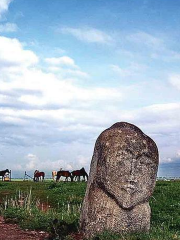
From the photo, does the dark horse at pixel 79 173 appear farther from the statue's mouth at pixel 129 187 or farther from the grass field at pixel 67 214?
the statue's mouth at pixel 129 187

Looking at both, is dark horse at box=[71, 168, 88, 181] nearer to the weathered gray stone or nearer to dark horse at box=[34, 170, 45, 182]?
dark horse at box=[34, 170, 45, 182]

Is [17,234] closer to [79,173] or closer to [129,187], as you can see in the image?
[129,187]

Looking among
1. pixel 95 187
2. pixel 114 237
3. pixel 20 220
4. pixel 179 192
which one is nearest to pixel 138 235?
pixel 114 237

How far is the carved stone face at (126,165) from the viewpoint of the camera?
14031 mm

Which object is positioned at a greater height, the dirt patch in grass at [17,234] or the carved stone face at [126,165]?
the carved stone face at [126,165]

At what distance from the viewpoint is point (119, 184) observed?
46.1ft

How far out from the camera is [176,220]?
785 inches

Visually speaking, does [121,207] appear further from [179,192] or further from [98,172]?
[179,192]

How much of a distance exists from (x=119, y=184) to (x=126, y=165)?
0.63 metres

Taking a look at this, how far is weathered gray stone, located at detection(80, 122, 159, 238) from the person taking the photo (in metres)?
14.1

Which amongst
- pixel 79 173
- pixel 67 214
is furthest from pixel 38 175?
pixel 67 214

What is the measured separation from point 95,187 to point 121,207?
1.02 m

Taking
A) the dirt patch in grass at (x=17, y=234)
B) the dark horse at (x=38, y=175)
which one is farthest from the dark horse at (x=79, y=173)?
the dirt patch in grass at (x=17, y=234)

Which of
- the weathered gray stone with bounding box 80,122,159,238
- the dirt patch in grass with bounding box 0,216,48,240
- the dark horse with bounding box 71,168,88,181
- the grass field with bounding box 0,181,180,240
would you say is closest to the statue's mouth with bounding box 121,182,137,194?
the weathered gray stone with bounding box 80,122,159,238
